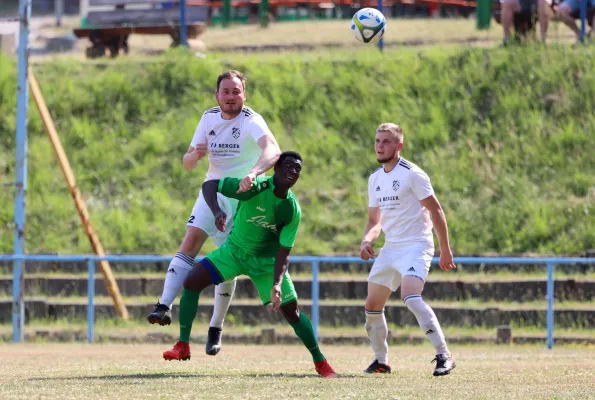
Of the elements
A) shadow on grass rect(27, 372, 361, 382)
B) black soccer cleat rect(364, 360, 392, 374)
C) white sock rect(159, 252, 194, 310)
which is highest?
white sock rect(159, 252, 194, 310)

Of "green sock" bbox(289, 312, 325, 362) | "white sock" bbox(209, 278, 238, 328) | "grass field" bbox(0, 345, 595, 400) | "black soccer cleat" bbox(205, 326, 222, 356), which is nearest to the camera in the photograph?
"grass field" bbox(0, 345, 595, 400)

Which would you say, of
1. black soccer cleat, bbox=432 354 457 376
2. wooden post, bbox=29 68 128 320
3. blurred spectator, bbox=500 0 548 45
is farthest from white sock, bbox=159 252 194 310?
blurred spectator, bbox=500 0 548 45

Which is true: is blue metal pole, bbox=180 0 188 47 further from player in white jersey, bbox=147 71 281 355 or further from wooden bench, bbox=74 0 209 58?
player in white jersey, bbox=147 71 281 355

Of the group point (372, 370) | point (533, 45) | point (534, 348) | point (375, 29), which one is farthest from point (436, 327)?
point (533, 45)

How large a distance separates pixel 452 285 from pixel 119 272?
4.99 metres

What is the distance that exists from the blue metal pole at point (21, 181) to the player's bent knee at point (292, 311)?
22.7 feet

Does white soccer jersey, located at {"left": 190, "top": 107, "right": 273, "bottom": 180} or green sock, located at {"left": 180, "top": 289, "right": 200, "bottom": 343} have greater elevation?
white soccer jersey, located at {"left": 190, "top": 107, "right": 273, "bottom": 180}

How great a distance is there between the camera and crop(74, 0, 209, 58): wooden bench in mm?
23406

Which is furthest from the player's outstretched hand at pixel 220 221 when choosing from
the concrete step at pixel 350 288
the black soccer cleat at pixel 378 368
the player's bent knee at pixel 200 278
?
the concrete step at pixel 350 288

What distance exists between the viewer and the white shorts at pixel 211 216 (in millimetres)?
9938

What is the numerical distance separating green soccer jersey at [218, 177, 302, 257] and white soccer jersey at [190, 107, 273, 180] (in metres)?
0.51

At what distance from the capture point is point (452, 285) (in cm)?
1617

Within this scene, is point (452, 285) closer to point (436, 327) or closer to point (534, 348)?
point (534, 348)

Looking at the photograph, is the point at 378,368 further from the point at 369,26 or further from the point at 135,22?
the point at 135,22
